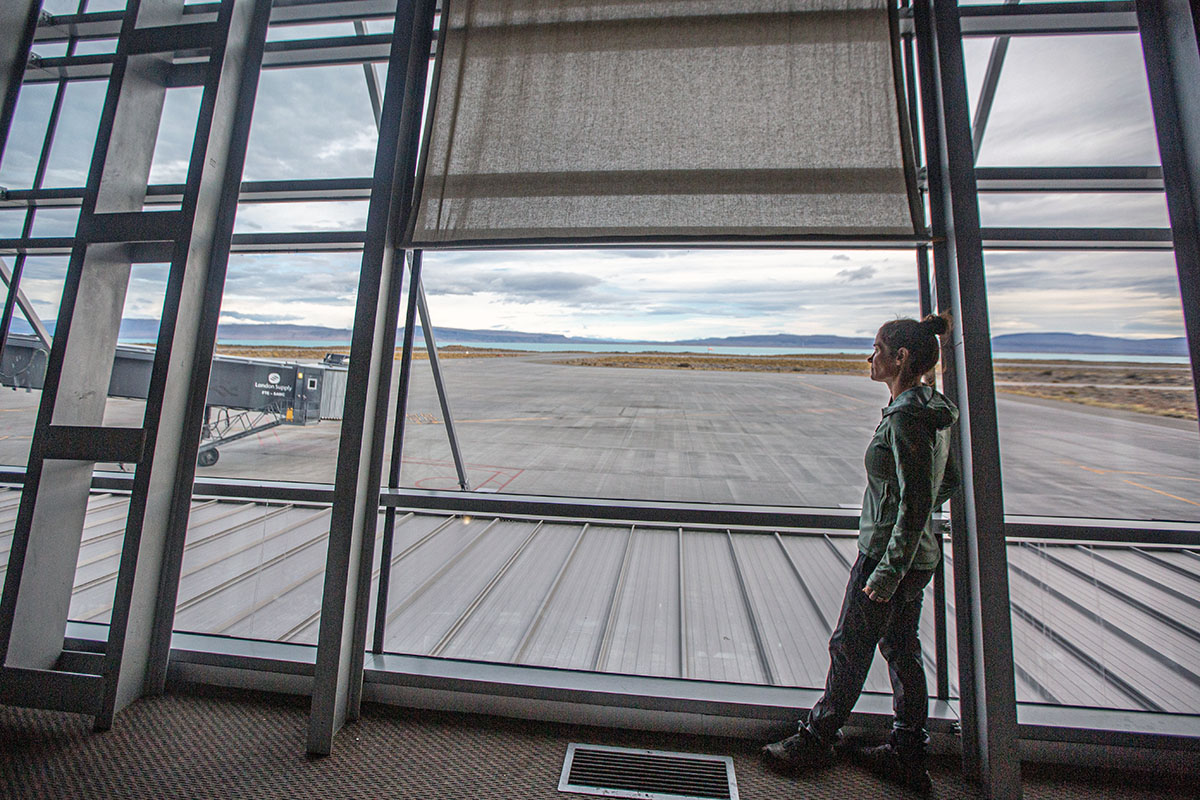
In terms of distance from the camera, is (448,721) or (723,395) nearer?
(448,721)

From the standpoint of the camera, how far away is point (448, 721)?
1.77m

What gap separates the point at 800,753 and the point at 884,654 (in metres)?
0.45

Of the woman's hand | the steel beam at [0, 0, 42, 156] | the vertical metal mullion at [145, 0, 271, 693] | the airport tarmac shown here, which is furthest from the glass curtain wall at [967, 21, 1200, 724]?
the steel beam at [0, 0, 42, 156]

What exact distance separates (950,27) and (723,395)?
13.3 metres

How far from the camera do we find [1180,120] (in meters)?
1.75

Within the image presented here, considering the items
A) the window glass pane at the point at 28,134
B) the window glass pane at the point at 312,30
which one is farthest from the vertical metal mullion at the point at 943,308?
the window glass pane at the point at 28,134

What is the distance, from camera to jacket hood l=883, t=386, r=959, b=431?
4.30 ft

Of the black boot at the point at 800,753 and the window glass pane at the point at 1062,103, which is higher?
the window glass pane at the point at 1062,103

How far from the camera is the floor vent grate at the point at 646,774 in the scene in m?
1.46

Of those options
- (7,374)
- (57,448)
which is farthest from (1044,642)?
(7,374)

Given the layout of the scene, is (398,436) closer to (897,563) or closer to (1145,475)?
(897,563)

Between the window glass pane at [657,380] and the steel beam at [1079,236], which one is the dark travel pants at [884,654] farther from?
the steel beam at [1079,236]

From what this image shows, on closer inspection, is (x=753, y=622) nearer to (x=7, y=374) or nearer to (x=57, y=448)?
(x=57, y=448)

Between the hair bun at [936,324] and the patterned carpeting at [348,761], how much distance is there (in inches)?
59.9
